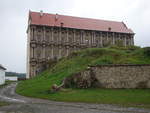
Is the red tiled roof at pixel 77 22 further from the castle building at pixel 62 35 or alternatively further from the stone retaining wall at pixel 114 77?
the stone retaining wall at pixel 114 77

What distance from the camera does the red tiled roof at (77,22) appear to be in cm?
8597

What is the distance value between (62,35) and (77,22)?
9.48 meters

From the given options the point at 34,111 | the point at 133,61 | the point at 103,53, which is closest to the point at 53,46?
the point at 103,53

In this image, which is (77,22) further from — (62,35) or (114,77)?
(114,77)

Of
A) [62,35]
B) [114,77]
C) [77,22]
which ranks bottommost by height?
[114,77]

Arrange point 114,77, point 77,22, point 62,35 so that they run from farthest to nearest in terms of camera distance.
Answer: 1. point 77,22
2. point 62,35
3. point 114,77

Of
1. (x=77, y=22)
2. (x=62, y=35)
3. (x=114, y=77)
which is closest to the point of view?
(x=114, y=77)

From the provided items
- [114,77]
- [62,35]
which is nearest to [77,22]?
[62,35]

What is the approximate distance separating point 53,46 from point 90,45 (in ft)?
48.5

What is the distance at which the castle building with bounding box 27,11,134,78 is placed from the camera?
3243 inches

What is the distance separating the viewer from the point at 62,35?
8694 centimetres

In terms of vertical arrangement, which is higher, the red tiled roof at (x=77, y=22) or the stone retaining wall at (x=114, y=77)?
the red tiled roof at (x=77, y=22)

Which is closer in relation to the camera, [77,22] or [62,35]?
[62,35]

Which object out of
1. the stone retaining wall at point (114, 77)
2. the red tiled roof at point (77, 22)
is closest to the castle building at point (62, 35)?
the red tiled roof at point (77, 22)
